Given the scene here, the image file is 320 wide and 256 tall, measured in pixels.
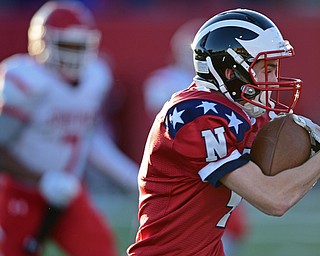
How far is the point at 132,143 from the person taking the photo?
1030 centimetres

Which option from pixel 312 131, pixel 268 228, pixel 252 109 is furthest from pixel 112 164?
pixel 268 228

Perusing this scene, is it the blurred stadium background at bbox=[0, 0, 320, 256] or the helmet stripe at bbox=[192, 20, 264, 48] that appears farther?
the blurred stadium background at bbox=[0, 0, 320, 256]

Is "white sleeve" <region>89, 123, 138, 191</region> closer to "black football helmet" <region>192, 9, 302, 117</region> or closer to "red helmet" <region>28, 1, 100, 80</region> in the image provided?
"red helmet" <region>28, 1, 100, 80</region>

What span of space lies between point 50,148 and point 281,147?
2129mm

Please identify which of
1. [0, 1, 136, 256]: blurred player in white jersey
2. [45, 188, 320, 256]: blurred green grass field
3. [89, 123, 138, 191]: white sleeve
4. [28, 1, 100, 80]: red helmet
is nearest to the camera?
[0, 1, 136, 256]: blurred player in white jersey

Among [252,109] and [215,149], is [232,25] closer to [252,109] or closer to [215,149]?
[252,109]

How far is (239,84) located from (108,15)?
7.41 meters

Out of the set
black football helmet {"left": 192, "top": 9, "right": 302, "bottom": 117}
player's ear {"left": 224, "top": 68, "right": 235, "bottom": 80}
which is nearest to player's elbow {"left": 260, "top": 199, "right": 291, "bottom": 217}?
black football helmet {"left": 192, "top": 9, "right": 302, "bottom": 117}

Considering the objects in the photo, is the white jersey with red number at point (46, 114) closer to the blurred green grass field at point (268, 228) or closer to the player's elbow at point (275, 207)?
the blurred green grass field at point (268, 228)

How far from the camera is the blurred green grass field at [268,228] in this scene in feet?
22.5

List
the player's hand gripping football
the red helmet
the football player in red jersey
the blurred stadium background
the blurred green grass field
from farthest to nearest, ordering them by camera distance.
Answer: the blurred stadium background, the blurred green grass field, the red helmet, the player's hand gripping football, the football player in red jersey

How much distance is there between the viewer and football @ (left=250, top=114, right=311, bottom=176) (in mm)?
3199

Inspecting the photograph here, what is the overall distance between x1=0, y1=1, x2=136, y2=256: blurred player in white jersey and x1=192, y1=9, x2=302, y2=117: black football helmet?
1.80 meters

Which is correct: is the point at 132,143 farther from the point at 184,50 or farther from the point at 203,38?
the point at 203,38
